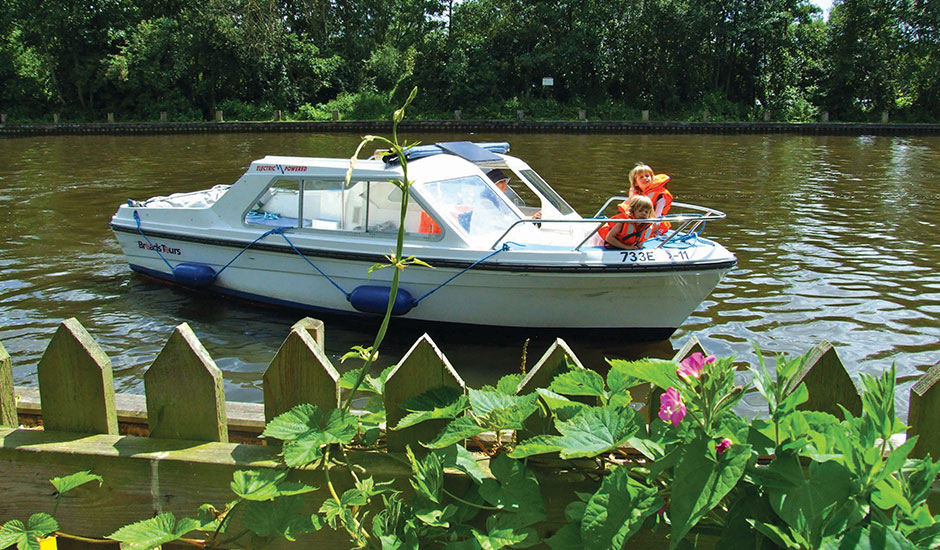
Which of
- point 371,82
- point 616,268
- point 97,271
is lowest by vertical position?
point 97,271

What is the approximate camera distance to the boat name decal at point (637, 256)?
23.4 feet

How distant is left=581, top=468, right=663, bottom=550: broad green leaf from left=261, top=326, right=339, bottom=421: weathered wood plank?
951mm

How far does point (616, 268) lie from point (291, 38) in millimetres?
46736

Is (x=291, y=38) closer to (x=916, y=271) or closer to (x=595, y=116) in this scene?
(x=595, y=116)

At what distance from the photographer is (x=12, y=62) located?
1902 inches

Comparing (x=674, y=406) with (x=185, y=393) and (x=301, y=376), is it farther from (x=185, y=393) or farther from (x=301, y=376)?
(x=185, y=393)

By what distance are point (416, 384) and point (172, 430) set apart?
0.86 m

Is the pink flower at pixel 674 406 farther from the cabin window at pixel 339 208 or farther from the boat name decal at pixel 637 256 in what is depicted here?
the cabin window at pixel 339 208

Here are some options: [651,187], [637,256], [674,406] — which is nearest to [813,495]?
[674,406]

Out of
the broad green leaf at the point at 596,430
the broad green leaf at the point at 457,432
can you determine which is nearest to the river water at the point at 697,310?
the broad green leaf at the point at 457,432

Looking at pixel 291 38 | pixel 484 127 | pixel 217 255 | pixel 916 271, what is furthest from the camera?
pixel 291 38

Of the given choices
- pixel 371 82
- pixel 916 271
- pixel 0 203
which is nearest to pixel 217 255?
pixel 916 271

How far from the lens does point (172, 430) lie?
2633 millimetres

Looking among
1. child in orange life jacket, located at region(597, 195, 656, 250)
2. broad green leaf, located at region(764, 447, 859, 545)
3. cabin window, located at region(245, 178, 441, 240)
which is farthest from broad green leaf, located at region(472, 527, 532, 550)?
cabin window, located at region(245, 178, 441, 240)
